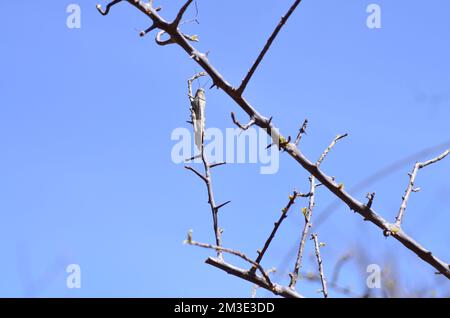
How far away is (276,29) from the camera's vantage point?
229cm

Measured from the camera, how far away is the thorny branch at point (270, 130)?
7.54 ft

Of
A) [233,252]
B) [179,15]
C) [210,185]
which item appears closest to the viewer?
[233,252]

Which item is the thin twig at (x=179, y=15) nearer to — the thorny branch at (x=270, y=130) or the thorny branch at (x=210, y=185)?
the thorny branch at (x=270, y=130)

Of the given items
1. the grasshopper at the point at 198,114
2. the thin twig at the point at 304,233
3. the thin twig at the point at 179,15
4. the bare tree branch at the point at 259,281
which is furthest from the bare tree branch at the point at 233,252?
the grasshopper at the point at 198,114

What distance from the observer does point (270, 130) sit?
2447 millimetres

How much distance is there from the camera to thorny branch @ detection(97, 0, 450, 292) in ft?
7.54

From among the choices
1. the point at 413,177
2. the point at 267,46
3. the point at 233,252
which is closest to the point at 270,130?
the point at 267,46

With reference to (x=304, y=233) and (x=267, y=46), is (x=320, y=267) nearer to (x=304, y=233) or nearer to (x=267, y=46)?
(x=304, y=233)

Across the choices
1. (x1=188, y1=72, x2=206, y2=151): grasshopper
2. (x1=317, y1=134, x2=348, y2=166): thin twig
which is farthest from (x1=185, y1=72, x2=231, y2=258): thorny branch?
(x1=317, y1=134, x2=348, y2=166): thin twig

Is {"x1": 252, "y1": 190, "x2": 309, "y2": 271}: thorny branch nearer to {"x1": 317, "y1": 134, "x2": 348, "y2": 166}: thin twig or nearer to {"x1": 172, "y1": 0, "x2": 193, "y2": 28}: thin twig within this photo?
{"x1": 317, "y1": 134, "x2": 348, "y2": 166}: thin twig

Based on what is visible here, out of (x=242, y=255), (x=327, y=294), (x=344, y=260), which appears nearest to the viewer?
(x=242, y=255)
